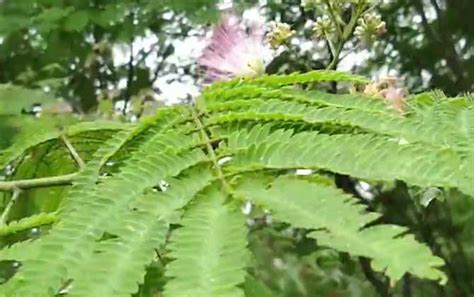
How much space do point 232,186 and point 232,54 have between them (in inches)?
25.6

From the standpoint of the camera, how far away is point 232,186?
36.5 inches

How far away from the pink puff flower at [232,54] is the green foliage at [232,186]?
393 mm

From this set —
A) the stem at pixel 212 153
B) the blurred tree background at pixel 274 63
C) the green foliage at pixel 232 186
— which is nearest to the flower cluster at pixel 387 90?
the green foliage at pixel 232 186

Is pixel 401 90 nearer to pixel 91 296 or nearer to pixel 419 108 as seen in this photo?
pixel 419 108

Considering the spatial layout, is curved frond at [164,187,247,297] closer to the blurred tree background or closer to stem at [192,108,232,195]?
stem at [192,108,232,195]

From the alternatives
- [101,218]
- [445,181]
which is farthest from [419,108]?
[101,218]

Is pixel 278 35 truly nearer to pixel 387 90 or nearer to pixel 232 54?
pixel 232 54

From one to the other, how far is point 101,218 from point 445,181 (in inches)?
11.1

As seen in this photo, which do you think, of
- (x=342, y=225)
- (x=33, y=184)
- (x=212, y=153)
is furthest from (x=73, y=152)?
(x=342, y=225)

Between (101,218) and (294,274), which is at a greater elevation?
(101,218)

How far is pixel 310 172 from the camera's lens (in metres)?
0.94

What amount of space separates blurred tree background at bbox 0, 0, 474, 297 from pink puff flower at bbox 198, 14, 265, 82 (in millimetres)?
429

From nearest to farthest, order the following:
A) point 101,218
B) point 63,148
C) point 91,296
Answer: point 91,296 < point 101,218 < point 63,148

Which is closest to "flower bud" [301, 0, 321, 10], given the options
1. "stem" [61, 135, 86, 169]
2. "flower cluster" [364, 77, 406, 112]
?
"flower cluster" [364, 77, 406, 112]
